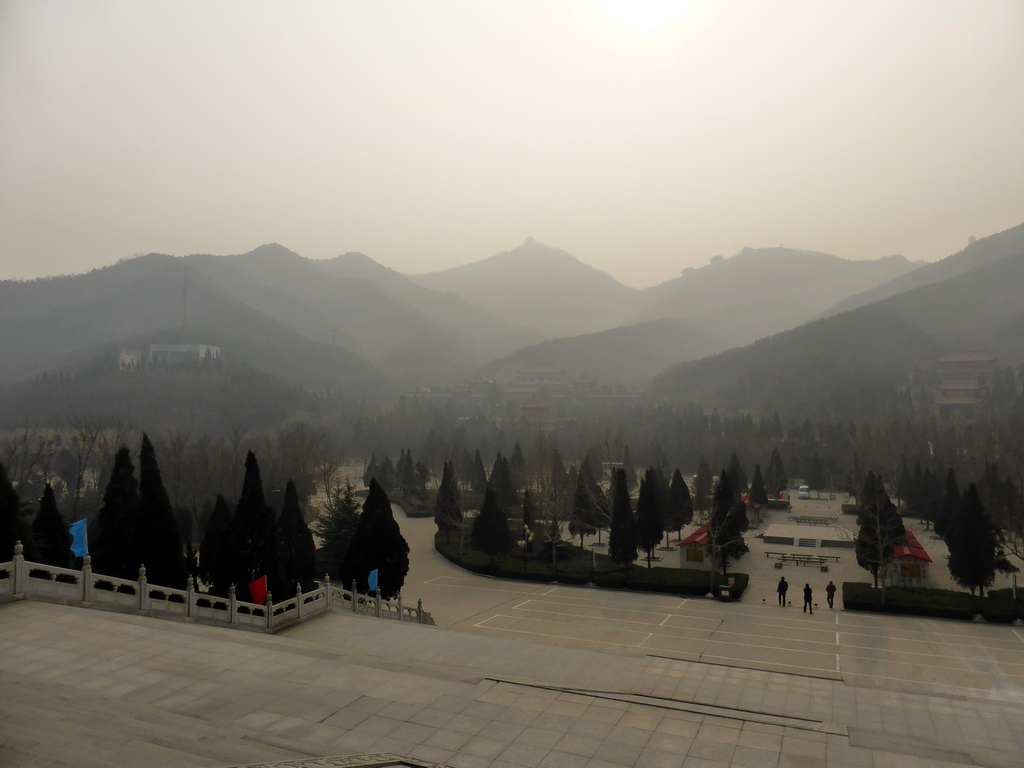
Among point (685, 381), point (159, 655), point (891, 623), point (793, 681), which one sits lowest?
point (891, 623)

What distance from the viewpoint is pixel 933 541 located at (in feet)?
97.0

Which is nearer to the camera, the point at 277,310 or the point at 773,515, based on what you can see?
the point at 773,515

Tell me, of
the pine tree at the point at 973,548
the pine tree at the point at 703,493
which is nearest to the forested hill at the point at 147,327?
the pine tree at the point at 703,493

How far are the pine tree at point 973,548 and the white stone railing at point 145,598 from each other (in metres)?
16.0

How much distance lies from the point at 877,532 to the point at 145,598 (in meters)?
17.9

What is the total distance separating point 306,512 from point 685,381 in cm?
7068

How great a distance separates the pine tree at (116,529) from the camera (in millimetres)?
15086

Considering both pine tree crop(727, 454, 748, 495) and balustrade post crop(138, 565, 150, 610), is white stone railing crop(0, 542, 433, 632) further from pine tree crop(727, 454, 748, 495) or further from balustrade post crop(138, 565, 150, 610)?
pine tree crop(727, 454, 748, 495)

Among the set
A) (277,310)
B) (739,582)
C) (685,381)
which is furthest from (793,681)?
(277,310)

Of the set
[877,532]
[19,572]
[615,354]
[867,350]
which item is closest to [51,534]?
[19,572]

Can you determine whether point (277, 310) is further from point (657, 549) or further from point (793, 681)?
point (793, 681)

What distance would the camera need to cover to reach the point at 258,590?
1368cm

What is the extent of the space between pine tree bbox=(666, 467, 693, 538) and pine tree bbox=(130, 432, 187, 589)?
1957 cm

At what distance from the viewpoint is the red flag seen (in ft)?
44.5
